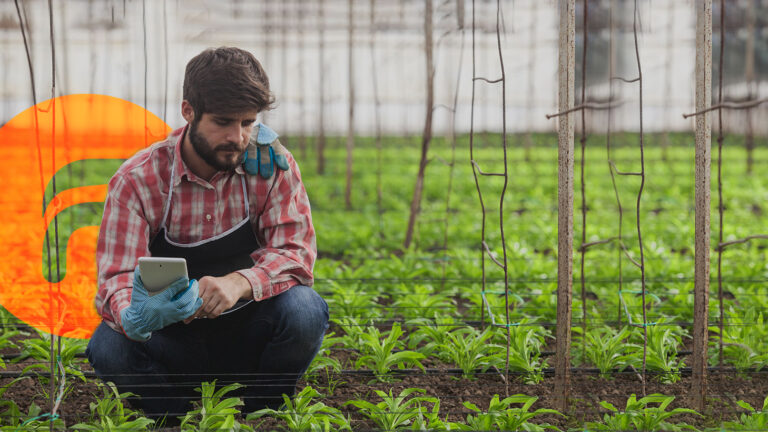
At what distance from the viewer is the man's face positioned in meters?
2.27

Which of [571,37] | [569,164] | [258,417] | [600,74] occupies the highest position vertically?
[600,74]

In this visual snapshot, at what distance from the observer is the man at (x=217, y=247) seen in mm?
2240

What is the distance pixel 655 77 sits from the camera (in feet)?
49.9

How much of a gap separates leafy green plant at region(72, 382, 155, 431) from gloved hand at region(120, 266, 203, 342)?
0.92 ft

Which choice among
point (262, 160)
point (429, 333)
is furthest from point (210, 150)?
point (429, 333)

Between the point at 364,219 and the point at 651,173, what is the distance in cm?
594

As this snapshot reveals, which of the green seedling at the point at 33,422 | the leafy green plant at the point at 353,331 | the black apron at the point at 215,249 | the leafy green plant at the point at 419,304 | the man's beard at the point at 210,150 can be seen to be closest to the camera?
the green seedling at the point at 33,422

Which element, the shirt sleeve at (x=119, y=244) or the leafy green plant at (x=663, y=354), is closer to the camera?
the shirt sleeve at (x=119, y=244)

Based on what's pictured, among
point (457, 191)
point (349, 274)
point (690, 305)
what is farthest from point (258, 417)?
point (457, 191)

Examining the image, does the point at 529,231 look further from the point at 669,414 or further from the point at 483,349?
the point at 669,414

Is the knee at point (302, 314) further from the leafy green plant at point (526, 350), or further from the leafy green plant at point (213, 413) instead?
the leafy green plant at point (526, 350)

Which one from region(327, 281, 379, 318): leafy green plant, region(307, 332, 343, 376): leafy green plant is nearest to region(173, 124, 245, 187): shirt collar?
region(307, 332, 343, 376): leafy green plant

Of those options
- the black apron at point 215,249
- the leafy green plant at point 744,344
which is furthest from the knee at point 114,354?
the leafy green plant at point 744,344

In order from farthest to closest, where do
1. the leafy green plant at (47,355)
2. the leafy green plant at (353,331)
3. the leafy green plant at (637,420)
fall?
1. the leafy green plant at (353,331)
2. the leafy green plant at (47,355)
3. the leafy green plant at (637,420)
